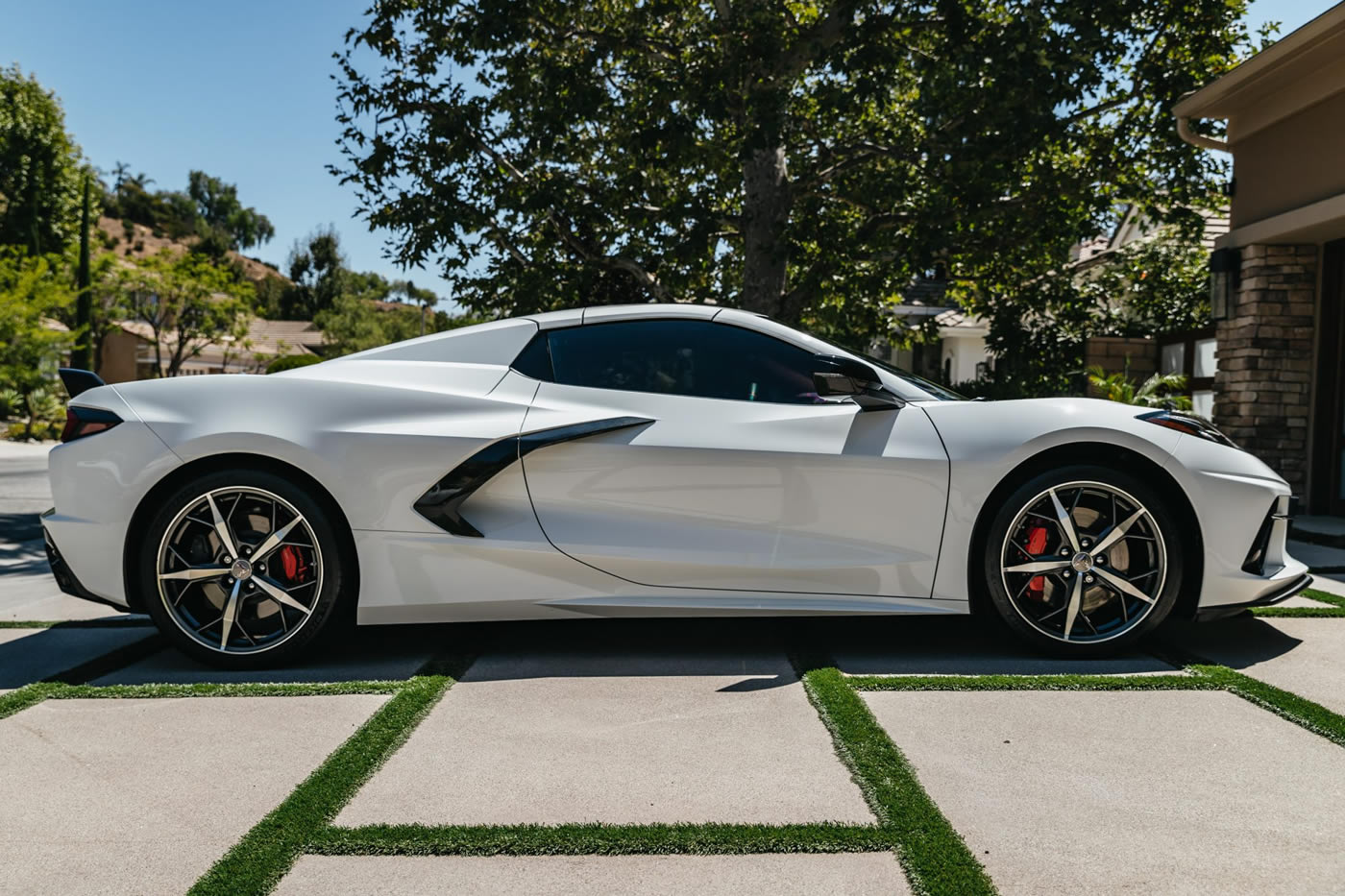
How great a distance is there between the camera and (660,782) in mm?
2584

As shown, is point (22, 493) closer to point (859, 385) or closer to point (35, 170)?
point (859, 385)

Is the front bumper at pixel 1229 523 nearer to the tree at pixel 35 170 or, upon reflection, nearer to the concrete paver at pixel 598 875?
the concrete paver at pixel 598 875

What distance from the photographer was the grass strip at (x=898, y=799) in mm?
2039

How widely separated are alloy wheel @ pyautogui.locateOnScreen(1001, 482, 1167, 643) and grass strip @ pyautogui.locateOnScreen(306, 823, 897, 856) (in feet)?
5.47

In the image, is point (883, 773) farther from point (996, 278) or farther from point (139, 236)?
point (139, 236)

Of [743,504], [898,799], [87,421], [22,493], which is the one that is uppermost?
[87,421]

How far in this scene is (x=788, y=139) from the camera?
32.9 feet

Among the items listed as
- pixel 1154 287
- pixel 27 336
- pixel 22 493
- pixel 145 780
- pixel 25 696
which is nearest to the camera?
pixel 145 780

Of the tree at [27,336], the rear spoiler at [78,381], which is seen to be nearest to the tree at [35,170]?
the tree at [27,336]

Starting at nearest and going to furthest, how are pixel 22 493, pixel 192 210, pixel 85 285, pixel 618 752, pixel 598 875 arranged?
pixel 598 875
pixel 618 752
pixel 22 493
pixel 85 285
pixel 192 210

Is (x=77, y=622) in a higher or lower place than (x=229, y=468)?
lower

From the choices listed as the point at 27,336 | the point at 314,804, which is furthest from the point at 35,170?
the point at 314,804

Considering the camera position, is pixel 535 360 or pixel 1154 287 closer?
pixel 535 360

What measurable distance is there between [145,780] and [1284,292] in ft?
29.4
